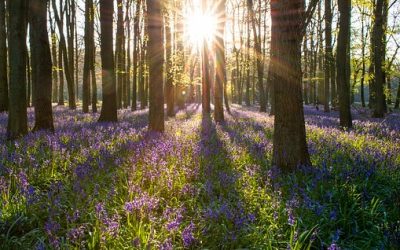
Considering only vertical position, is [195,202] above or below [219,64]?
below

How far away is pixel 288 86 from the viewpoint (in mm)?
7055

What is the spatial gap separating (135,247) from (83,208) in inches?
59.6

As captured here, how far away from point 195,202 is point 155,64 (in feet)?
27.6

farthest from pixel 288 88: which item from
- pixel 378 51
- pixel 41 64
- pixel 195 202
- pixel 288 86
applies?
pixel 378 51

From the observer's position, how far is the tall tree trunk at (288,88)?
6914 millimetres

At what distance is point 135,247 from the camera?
3.60 metres

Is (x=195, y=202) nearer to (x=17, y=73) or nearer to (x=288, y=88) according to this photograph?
(x=288, y=88)

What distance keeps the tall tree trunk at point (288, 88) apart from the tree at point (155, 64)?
6.53 metres

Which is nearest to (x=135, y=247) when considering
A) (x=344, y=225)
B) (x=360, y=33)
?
(x=344, y=225)

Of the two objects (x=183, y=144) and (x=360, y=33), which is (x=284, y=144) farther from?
(x=360, y=33)

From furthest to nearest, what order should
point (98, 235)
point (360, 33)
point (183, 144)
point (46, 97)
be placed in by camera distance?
point (360, 33) → point (46, 97) → point (183, 144) → point (98, 235)

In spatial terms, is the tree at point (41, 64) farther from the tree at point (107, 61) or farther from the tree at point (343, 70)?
the tree at point (343, 70)

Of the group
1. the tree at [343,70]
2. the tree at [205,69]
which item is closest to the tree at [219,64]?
the tree at [205,69]

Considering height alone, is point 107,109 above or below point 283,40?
below
